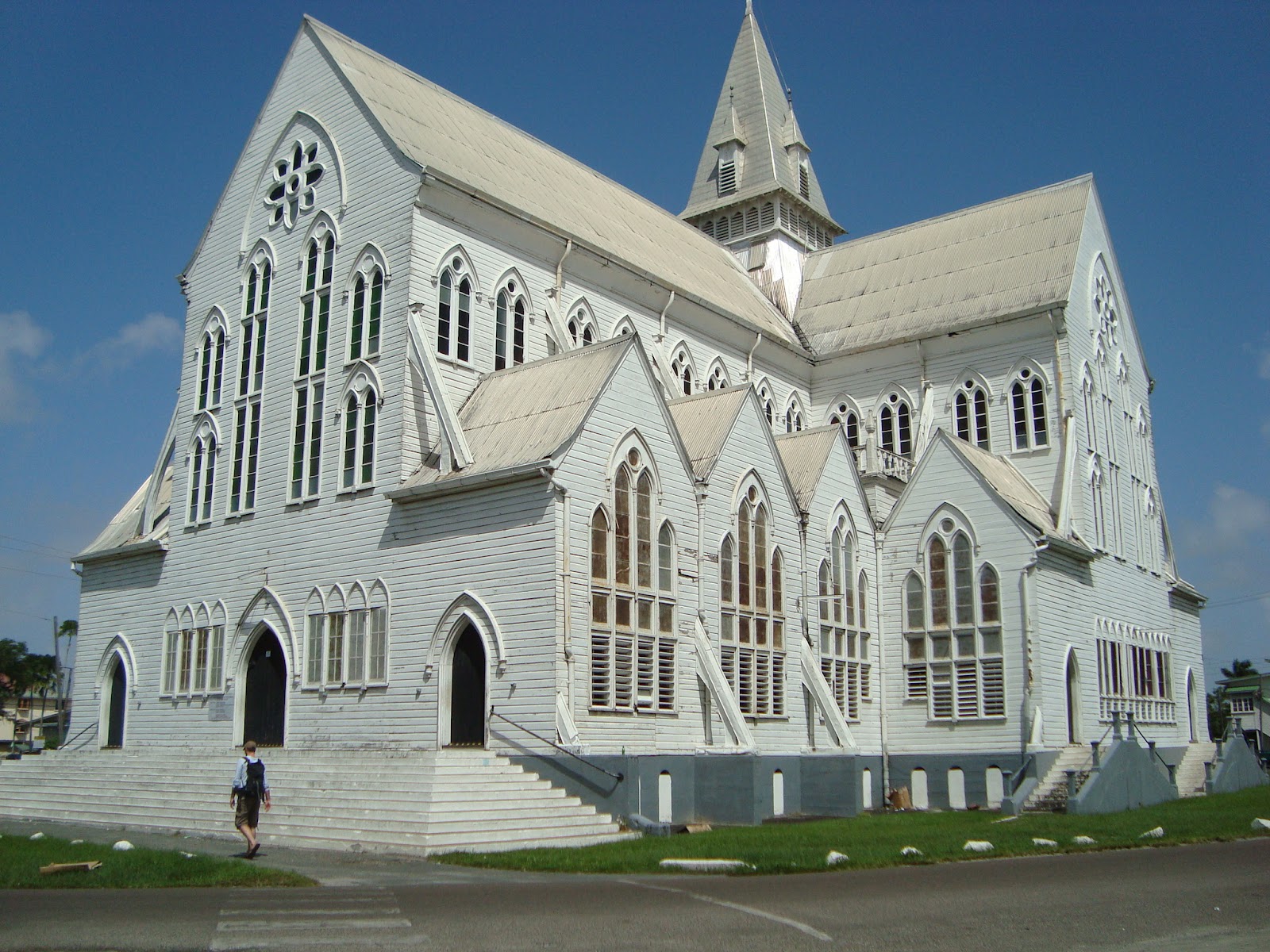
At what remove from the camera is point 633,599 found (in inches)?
1074

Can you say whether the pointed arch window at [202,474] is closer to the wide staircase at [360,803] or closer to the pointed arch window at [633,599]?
the wide staircase at [360,803]

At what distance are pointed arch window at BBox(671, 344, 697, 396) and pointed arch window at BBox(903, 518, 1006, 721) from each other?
833cm

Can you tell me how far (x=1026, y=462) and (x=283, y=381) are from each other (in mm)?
22558

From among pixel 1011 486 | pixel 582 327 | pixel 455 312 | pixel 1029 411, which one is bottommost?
pixel 1011 486

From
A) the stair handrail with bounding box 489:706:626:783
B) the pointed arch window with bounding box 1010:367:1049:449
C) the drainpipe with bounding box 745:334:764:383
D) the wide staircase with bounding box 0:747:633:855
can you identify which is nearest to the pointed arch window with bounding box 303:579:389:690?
the wide staircase with bounding box 0:747:633:855

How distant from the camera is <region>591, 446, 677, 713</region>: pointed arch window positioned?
86.7 feet

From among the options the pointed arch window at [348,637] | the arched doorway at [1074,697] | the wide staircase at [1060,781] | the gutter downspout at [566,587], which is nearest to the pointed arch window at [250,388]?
the pointed arch window at [348,637]

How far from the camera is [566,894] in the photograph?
48.4 ft

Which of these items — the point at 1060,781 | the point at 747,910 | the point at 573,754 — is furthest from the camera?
the point at 1060,781

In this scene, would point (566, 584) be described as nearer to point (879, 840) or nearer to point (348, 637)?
point (348, 637)

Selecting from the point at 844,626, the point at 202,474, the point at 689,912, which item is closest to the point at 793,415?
the point at 844,626

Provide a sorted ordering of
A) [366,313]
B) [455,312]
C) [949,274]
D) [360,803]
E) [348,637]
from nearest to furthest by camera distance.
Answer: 1. [360,803]
2. [348,637]
3. [455,312]
4. [366,313]
5. [949,274]

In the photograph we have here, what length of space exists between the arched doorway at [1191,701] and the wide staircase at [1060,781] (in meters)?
12.8

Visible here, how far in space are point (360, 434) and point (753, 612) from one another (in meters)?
10.5
